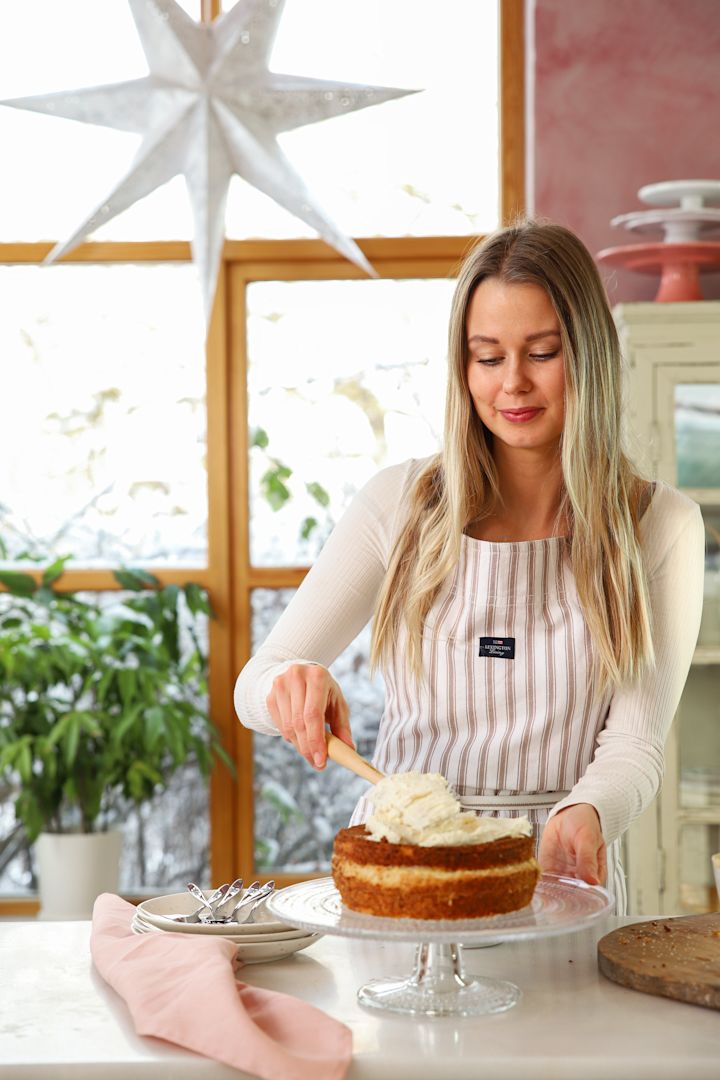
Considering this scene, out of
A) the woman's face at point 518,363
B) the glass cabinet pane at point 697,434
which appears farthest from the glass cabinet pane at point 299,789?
the woman's face at point 518,363

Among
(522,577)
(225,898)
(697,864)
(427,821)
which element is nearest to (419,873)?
(427,821)

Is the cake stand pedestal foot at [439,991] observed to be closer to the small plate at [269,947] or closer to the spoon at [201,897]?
the small plate at [269,947]

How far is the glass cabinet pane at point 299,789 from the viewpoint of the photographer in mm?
3729

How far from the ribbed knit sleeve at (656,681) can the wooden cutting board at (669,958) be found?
162 millimetres

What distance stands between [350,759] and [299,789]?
2.45 meters

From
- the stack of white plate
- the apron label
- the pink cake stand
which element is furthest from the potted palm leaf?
the stack of white plate

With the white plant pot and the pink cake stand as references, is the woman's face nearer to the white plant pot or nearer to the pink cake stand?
the pink cake stand

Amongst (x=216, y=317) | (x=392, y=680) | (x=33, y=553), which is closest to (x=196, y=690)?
(x=33, y=553)

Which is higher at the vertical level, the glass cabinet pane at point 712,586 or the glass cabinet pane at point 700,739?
the glass cabinet pane at point 712,586

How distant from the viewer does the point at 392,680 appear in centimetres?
180

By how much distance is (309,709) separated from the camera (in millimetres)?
1421

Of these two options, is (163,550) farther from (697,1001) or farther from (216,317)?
(697,1001)

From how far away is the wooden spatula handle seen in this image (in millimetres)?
1345

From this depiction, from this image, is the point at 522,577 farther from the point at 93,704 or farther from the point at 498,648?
the point at 93,704
